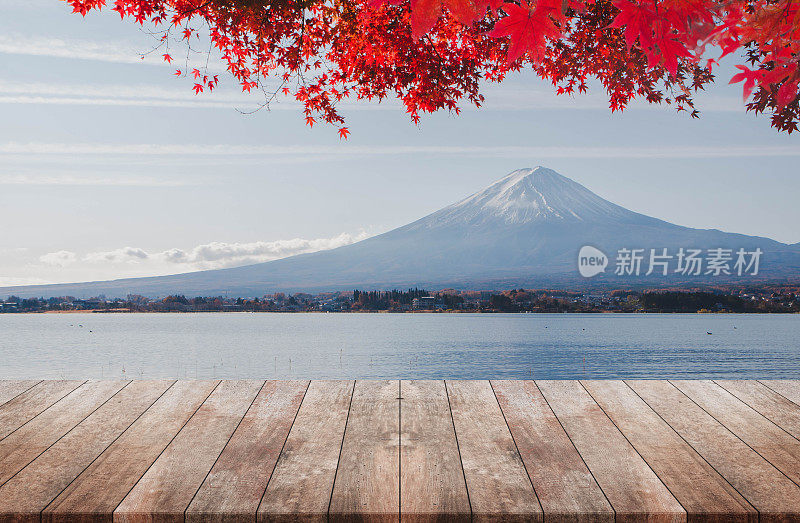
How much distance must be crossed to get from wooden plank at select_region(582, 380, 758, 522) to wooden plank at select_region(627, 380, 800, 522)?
0.04m

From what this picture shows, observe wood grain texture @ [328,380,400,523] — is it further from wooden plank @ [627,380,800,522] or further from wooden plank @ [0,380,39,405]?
wooden plank @ [0,380,39,405]

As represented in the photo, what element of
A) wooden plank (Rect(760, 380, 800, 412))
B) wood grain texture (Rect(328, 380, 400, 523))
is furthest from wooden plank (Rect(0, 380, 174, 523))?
wooden plank (Rect(760, 380, 800, 412))

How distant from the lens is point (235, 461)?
222 cm

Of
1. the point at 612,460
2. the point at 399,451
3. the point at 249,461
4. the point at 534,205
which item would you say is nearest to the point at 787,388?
the point at 612,460

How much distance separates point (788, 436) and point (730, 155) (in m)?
70.0

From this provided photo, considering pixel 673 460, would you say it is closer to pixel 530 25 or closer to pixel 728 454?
pixel 728 454

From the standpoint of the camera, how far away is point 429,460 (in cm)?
221

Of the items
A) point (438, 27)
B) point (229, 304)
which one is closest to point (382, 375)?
point (438, 27)

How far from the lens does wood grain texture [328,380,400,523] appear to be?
1825 mm

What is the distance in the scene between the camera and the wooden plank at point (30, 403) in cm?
265

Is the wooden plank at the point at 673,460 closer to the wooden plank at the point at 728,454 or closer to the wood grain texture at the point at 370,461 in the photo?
the wooden plank at the point at 728,454

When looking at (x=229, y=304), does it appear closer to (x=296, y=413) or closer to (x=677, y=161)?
(x=677, y=161)

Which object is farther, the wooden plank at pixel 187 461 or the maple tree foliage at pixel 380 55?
the maple tree foliage at pixel 380 55

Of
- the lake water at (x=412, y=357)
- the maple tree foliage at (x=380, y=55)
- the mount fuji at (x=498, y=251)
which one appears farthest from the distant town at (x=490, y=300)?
the maple tree foliage at (x=380, y=55)
